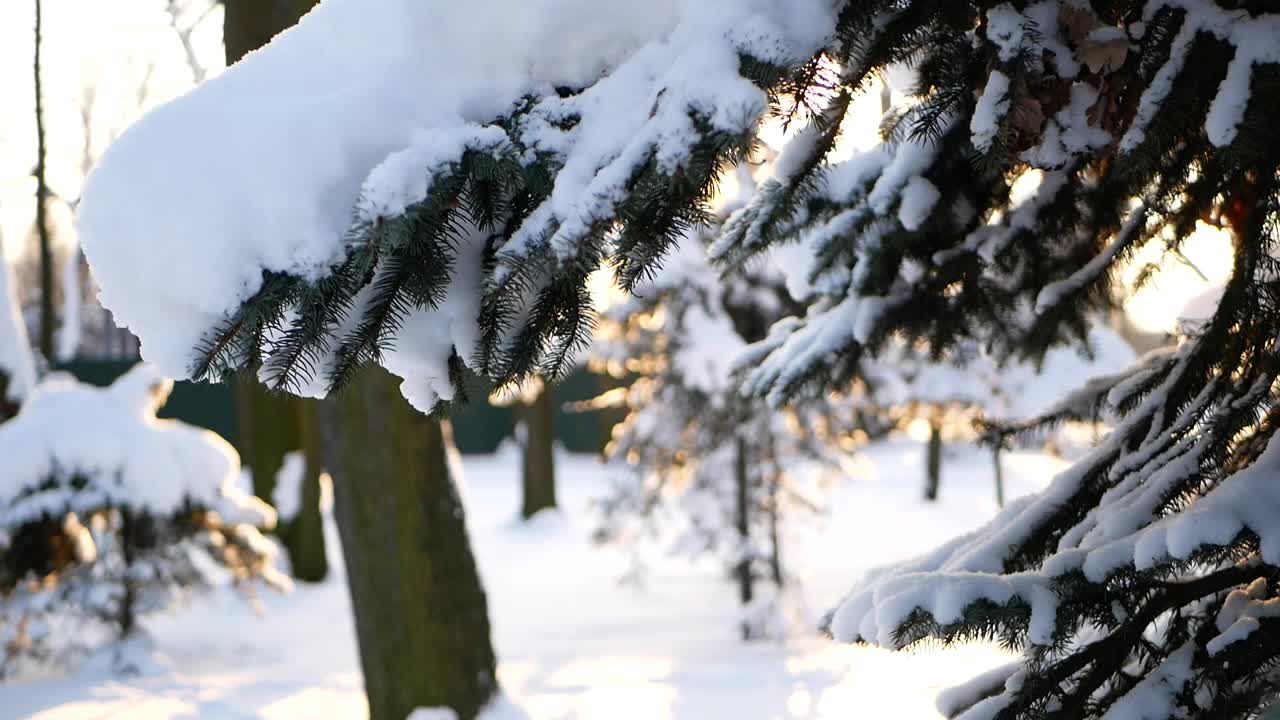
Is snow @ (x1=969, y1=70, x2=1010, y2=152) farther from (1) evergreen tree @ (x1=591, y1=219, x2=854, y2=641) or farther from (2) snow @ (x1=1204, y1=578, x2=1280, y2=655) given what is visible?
(1) evergreen tree @ (x1=591, y1=219, x2=854, y2=641)

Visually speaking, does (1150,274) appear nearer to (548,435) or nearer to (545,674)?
(545,674)

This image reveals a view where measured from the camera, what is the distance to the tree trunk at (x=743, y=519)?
9.68 m

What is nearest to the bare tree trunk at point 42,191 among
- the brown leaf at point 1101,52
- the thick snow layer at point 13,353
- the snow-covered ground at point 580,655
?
the thick snow layer at point 13,353

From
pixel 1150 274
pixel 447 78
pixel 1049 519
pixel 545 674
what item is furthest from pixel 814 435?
pixel 447 78

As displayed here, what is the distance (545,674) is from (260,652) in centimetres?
271

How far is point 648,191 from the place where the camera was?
1928 mm

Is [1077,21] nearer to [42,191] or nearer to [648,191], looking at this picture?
[648,191]

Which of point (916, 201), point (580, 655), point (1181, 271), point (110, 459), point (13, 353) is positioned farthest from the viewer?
point (580, 655)

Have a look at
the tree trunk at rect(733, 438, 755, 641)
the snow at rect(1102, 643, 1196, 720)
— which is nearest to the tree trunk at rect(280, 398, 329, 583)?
the tree trunk at rect(733, 438, 755, 641)

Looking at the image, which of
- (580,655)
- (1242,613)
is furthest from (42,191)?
(1242,613)

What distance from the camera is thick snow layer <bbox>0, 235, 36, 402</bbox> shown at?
8344 millimetres

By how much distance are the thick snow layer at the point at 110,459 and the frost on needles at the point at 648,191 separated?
609 centimetres

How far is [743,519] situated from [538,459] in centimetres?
692

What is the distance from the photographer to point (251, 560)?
8.00 meters
